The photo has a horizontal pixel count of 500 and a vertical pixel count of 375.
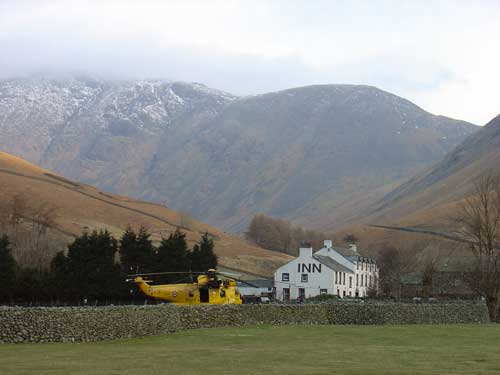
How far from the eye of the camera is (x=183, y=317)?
170 feet

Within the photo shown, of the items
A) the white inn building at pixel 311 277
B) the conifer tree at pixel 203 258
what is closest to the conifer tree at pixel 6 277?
the conifer tree at pixel 203 258

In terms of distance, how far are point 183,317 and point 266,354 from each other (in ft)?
50.4

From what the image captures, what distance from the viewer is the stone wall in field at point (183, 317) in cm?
4231

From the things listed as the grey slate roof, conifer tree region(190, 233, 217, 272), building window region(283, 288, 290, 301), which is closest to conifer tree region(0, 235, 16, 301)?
conifer tree region(190, 233, 217, 272)

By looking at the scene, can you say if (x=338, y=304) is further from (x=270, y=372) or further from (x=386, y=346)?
(x=270, y=372)

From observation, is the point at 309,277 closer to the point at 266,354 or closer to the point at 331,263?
the point at 331,263

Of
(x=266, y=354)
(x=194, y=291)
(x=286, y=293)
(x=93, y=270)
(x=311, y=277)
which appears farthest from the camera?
(x=286, y=293)

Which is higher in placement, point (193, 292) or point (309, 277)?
point (309, 277)

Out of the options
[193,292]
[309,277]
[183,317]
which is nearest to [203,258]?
[309,277]

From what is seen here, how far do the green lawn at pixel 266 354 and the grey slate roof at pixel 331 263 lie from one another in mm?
51129

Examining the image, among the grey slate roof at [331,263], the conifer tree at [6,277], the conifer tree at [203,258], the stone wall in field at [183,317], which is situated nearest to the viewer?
the stone wall in field at [183,317]

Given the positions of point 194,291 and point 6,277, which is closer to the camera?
point 194,291

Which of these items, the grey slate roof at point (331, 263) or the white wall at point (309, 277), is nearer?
the white wall at point (309, 277)

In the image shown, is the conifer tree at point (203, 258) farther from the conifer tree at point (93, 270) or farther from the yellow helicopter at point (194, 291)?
the yellow helicopter at point (194, 291)
